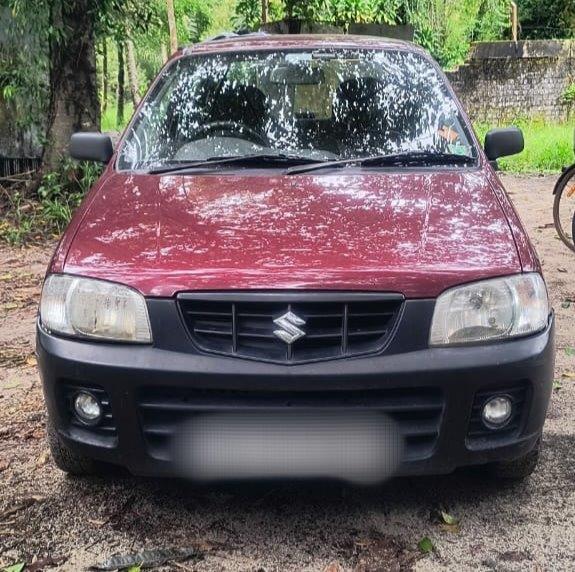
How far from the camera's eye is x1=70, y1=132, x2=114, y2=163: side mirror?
3711 millimetres

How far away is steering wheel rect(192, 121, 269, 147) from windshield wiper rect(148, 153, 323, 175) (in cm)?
27

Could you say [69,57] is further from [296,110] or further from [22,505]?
[22,505]

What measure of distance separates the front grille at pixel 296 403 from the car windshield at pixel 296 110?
1.23 m

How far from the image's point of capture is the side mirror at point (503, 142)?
3.69m

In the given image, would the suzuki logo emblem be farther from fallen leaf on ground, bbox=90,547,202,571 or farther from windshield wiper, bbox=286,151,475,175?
windshield wiper, bbox=286,151,475,175

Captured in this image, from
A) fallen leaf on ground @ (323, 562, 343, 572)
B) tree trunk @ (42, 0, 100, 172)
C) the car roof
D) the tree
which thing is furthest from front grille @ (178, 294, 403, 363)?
tree trunk @ (42, 0, 100, 172)

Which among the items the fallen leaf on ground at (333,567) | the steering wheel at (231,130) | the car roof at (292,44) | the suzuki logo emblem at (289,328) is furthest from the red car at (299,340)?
the car roof at (292,44)

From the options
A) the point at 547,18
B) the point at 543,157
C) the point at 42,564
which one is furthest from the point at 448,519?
the point at 547,18

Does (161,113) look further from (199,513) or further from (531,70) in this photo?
(531,70)

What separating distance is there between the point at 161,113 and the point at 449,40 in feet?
59.6

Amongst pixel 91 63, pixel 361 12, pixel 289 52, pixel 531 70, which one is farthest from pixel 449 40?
pixel 289 52

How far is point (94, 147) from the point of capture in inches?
147

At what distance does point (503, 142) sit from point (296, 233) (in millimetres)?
1577

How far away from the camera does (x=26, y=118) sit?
821 centimetres
